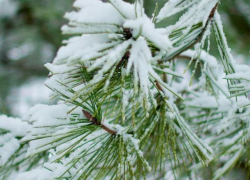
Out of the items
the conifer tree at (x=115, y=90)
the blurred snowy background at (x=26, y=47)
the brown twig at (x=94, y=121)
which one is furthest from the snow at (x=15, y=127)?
the blurred snowy background at (x=26, y=47)

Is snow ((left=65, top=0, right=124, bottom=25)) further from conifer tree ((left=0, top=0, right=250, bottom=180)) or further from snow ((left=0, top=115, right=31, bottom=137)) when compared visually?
snow ((left=0, top=115, right=31, bottom=137))

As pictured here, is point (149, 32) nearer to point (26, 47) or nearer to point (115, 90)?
point (115, 90)

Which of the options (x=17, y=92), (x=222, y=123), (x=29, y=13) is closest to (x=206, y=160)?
(x=222, y=123)

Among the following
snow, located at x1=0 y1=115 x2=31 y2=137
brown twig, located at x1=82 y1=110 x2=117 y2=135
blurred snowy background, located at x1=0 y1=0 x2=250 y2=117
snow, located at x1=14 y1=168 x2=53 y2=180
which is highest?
blurred snowy background, located at x1=0 y1=0 x2=250 y2=117

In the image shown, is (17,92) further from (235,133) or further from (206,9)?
(206,9)

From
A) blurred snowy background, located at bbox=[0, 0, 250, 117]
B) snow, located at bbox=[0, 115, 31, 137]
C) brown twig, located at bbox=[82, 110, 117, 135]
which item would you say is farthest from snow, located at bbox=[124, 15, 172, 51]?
blurred snowy background, located at bbox=[0, 0, 250, 117]

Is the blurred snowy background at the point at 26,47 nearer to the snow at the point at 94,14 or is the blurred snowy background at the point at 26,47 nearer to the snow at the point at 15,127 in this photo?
the snow at the point at 15,127

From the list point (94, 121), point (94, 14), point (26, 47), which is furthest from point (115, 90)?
point (26, 47)
